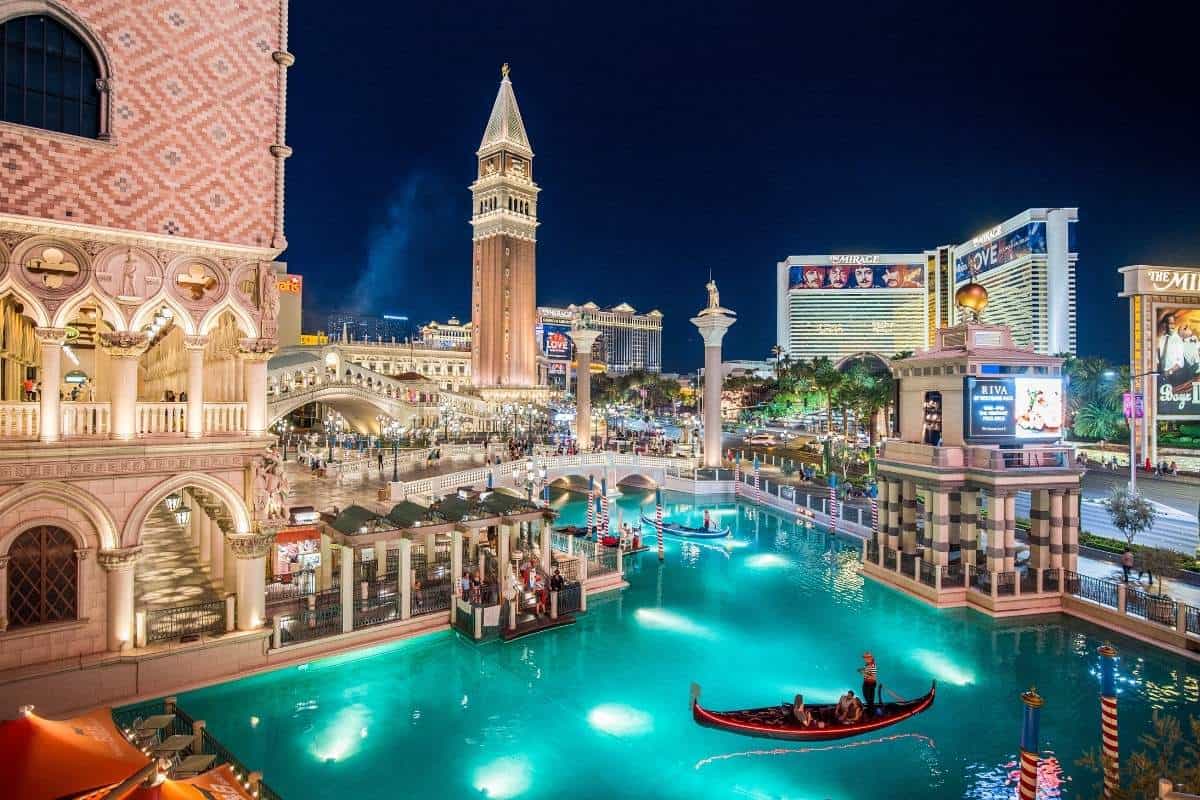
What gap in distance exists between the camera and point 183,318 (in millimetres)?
14828

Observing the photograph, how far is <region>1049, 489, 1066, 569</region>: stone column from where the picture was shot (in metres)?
20.9

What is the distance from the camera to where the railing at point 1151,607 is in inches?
688

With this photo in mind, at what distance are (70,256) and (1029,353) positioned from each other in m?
27.0

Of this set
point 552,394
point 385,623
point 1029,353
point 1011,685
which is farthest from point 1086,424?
point 552,394

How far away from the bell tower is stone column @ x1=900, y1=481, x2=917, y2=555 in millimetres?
79651

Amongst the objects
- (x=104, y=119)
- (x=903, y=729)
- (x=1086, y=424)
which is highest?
(x=104, y=119)

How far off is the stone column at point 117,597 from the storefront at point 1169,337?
5091 centimetres

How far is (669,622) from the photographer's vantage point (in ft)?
68.0

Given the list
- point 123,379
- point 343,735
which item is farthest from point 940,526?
point 123,379

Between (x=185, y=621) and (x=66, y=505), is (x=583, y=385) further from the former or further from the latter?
(x=66, y=505)

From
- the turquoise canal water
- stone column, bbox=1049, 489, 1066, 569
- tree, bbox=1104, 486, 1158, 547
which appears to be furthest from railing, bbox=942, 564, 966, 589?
tree, bbox=1104, 486, 1158, 547

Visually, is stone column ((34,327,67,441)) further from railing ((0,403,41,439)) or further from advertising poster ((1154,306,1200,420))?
advertising poster ((1154,306,1200,420))

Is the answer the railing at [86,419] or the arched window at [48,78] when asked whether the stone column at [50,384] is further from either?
the arched window at [48,78]

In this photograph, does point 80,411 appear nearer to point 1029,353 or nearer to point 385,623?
point 385,623
